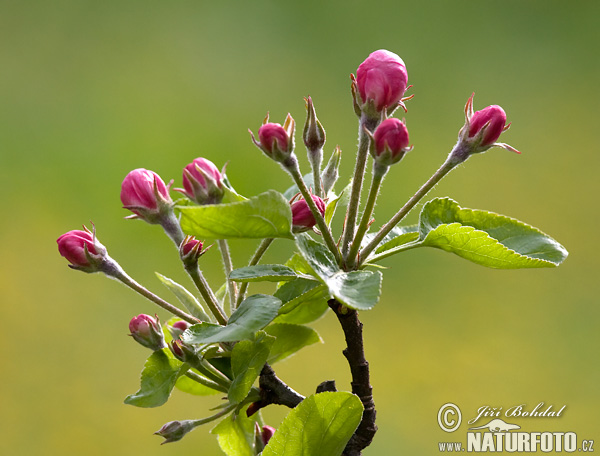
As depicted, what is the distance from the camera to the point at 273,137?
55cm

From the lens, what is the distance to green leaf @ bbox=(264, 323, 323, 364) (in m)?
0.67

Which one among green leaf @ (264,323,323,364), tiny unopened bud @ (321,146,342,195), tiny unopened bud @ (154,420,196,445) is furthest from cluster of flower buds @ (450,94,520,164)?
tiny unopened bud @ (154,420,196,445)

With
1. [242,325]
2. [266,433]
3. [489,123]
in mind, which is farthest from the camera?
[266,433]

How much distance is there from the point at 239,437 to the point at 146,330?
146 millimetres

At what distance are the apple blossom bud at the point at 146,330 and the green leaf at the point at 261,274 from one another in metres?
0.12

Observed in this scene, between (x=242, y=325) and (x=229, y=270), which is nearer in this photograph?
(x=242, y=325)

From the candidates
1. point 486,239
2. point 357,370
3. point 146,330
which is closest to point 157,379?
point 146,330

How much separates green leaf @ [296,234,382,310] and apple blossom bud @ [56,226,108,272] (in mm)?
182

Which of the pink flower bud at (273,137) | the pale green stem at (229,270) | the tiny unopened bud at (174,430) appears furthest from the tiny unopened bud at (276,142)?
the tiny unopened bud at (174,430)

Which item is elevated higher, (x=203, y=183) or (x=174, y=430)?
(x=203, y=183)

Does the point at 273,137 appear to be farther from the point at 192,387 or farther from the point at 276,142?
the point at 192,387

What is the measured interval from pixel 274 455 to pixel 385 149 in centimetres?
25

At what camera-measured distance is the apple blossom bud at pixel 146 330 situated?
0.60 meters

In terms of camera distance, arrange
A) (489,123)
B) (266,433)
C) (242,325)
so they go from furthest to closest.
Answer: (266,433) < (489,123) < (242,325)
